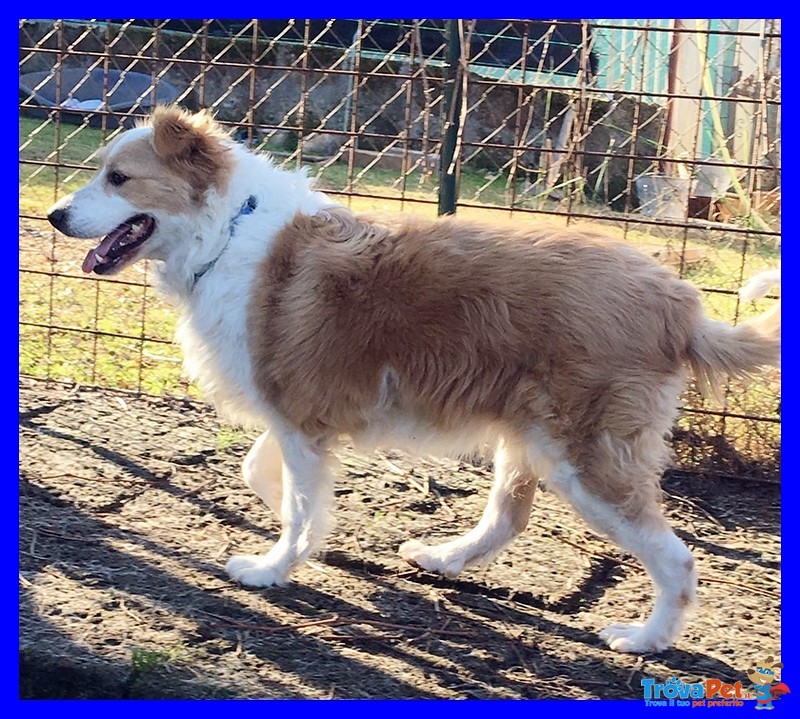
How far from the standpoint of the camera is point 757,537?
475 cm

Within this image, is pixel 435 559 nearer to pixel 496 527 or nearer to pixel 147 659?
pixel 496 527

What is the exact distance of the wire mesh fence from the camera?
5203mm

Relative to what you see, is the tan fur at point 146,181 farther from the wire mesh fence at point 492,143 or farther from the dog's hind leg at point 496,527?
the dog's hind leg at point 496,527

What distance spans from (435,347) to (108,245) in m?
1.34

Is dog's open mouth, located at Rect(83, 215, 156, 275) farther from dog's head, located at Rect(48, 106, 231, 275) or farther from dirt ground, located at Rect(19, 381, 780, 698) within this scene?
dirt ground, located at Rect(19, 381, 780, 698)

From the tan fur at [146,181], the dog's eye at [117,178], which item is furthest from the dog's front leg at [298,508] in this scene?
the dog's eye at [117,178]

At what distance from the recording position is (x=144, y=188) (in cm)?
400

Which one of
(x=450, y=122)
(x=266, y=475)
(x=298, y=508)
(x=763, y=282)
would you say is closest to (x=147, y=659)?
(x=298, y=508)

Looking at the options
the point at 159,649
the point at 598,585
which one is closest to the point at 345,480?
the point at 598,585

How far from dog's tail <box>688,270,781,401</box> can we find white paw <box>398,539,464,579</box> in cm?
121

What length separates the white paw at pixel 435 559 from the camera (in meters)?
4.18

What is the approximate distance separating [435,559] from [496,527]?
0.28m

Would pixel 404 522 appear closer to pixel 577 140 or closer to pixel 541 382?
pixel 541 382

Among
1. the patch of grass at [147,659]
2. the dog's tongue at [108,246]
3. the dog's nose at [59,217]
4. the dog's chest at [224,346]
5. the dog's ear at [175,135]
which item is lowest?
the patch of grass at [147,659]
